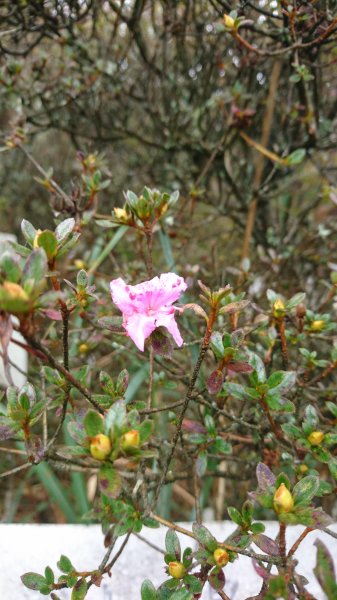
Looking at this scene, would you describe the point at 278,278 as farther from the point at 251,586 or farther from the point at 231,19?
the point at 251,586

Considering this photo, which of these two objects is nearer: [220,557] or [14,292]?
[14,292]

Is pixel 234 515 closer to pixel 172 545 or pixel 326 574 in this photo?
pixel 172 545

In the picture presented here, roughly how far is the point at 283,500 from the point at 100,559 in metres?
0.51

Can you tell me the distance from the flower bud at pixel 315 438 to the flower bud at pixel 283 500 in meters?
0.20

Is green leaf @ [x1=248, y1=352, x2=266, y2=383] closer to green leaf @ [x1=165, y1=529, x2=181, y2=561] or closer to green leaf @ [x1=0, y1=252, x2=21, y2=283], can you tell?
green leaf @ [x1=165, y1=529, x2=181, y2=561]

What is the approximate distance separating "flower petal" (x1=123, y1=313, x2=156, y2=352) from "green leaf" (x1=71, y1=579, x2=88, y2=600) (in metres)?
0.37

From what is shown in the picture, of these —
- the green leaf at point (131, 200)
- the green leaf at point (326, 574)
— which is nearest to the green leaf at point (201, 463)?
the green leaf at point (326, 574)

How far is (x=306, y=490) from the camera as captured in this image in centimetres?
64

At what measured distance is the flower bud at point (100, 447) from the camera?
553mm

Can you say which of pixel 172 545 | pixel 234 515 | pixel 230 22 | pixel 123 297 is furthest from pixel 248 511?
pixel 230 22

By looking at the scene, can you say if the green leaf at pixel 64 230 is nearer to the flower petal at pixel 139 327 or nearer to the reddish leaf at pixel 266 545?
the flower petal at pixel 139 327

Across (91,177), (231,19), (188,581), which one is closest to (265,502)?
(188,581)

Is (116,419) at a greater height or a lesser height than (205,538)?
greater

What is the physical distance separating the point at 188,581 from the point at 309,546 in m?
0.38
